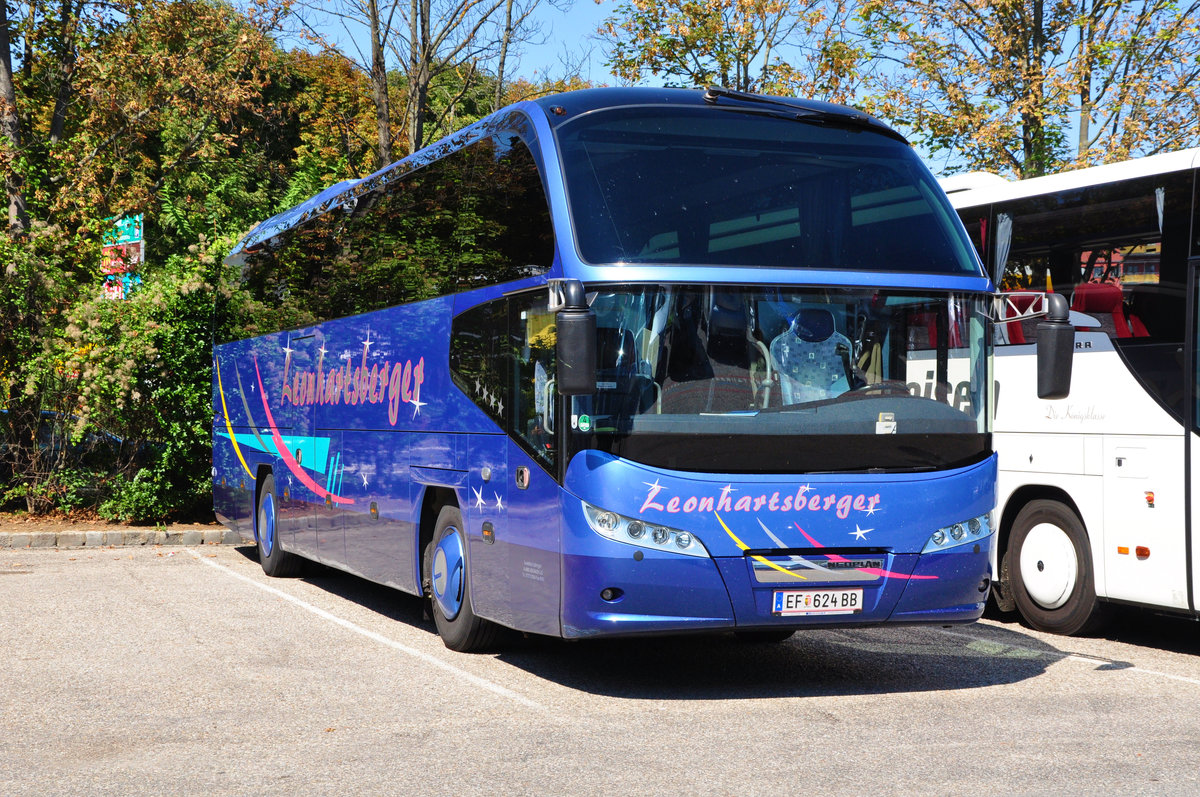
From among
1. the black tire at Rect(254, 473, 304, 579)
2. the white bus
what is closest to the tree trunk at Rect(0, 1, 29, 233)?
the black tire at Rect(254, 473, 304, 579)

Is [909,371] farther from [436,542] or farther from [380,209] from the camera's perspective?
[380,209]

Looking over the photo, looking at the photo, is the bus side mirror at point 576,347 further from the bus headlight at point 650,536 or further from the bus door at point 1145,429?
the bus door at point 1145,429

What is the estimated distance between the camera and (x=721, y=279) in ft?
25.0

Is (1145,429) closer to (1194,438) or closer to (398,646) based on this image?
(1194,438)

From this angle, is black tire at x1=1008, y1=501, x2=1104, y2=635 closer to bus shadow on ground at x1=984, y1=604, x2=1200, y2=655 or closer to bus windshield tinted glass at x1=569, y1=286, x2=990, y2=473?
bus shadow on ground at x1=984, y1=604, x2=1200, y2=655

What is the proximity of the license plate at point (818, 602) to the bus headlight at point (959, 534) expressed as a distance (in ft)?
1.78

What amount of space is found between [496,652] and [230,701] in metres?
2.35

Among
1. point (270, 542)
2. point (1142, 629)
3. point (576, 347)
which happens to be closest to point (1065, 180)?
point (1142, 629)

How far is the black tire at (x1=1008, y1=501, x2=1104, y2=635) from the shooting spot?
34.8 feet

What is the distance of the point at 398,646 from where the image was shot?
9734 millimetres

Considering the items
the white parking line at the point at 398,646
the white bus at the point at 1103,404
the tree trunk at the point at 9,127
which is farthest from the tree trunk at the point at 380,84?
the white bus at the point at 1103,404

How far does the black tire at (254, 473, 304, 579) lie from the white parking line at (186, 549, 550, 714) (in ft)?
1.09

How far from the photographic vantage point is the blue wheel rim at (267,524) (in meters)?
14.3

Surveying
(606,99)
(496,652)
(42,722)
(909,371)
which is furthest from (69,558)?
(909,371)
